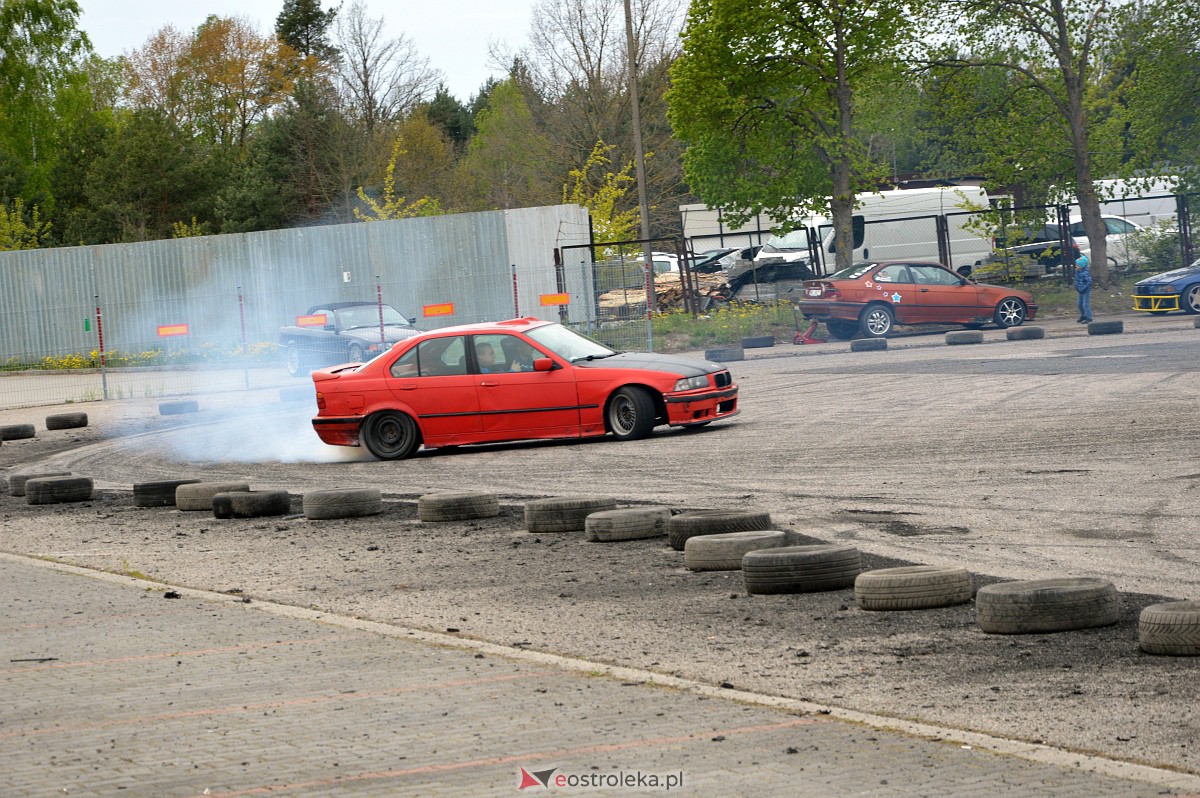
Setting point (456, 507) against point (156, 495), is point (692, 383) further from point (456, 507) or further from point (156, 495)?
point (156, 495)

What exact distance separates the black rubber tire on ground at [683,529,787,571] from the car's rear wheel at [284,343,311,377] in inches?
872

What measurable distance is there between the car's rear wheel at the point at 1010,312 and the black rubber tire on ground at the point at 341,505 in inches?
860

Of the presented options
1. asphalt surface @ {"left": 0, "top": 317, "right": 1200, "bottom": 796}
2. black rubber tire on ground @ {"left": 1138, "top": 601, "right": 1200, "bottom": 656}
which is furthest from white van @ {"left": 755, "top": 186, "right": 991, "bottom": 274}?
black rubber tire on ground @ {"left": 1138, "top": 601, "right": 1200, "bottom": 656}

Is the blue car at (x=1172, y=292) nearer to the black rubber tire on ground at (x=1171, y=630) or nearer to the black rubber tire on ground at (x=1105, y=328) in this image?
the black rubber tire on ground at (x=1105, y=328)

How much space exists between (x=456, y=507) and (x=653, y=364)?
17.1 feet

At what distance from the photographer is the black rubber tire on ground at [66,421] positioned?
72.4 feet

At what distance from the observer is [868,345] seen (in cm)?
2748

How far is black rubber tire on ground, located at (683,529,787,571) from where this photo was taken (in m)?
8.35

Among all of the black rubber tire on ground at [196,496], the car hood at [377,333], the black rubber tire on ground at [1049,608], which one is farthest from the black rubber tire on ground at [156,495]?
the car hood at [377,333]

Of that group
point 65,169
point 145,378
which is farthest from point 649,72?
point 145,378

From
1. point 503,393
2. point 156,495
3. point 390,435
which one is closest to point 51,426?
point 390,435

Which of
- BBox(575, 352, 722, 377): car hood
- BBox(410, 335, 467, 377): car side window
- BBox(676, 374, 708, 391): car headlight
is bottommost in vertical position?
BBox(676, 374, 708, 391): car headlight

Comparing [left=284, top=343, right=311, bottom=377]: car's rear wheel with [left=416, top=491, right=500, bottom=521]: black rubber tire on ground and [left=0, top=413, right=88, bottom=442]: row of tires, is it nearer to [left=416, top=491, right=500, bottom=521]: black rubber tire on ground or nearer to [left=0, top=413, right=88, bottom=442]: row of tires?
[left=0, top=413, right=88, bottom=442]: row of tires

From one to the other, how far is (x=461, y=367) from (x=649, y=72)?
42.8 meters
